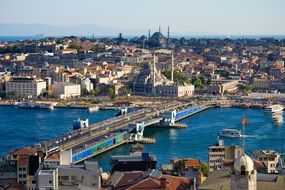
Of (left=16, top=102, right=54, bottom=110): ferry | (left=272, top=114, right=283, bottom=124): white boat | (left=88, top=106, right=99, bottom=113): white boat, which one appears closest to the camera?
(left=272, top=114, right=283, bottom=124): white boat

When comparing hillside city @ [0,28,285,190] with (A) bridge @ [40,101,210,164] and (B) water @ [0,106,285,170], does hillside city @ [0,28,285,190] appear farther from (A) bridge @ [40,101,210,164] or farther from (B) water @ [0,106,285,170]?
(B) water @ [0,106,285,170]

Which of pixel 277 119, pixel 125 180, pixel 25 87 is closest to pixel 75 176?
pixel 125 180

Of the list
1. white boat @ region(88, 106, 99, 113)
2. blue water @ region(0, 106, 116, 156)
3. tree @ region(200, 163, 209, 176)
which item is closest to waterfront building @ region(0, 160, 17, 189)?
tree @ region(200, 163, 209, 176)

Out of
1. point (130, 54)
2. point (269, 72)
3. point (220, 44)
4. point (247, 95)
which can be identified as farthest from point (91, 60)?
point (220, 44)

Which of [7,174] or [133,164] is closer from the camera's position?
[7,174]

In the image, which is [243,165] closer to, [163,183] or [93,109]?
[163,183]

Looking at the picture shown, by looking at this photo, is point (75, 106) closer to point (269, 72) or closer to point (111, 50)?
point (269, 72)
